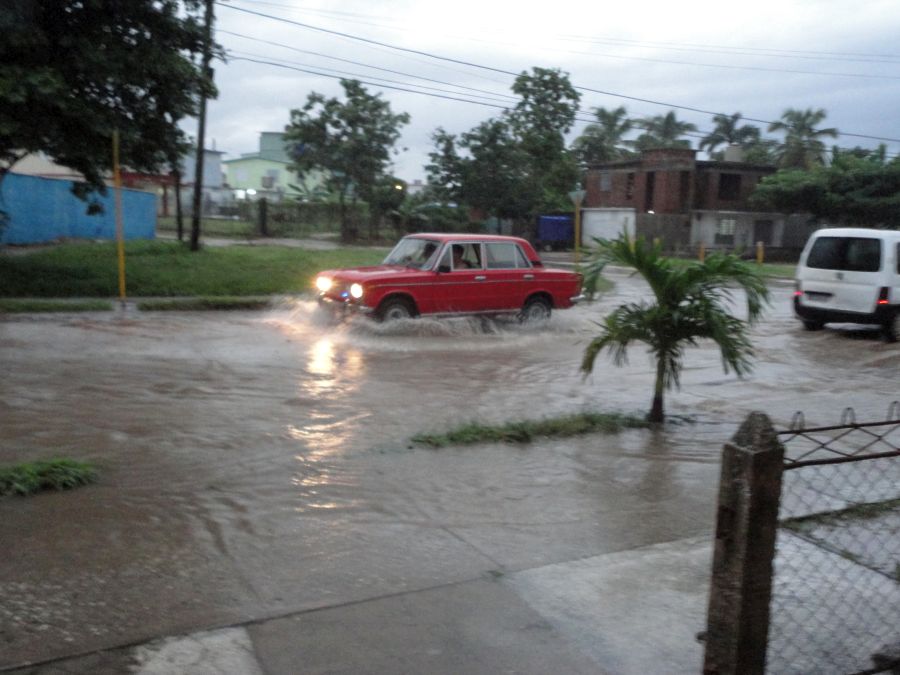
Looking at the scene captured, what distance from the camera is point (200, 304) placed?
1764 cm

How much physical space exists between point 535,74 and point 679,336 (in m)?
36.6

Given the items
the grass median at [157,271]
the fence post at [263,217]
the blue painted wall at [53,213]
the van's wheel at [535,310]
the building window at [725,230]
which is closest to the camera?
the van's wheel at [535,310]

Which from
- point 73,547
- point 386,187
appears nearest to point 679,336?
point 73,547

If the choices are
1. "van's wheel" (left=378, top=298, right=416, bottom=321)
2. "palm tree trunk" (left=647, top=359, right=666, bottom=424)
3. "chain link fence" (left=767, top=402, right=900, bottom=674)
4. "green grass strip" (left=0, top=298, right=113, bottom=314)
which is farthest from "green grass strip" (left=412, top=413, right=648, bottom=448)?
"green grass strip" (left=0, top=298, right=113, bottom=314)

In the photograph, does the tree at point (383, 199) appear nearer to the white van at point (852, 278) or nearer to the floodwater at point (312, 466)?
the white van at point (852, 278)

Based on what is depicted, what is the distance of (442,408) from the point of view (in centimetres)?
954

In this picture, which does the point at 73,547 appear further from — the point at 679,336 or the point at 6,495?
the point at 679,336

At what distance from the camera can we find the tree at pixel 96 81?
15.1 meters

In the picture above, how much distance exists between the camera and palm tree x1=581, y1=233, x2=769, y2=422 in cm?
824

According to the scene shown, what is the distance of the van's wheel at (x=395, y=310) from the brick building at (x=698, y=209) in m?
33.0

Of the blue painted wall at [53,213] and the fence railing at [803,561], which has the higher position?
the blue painted wall at [53,213]

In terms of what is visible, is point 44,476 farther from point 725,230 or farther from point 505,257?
point 725,230

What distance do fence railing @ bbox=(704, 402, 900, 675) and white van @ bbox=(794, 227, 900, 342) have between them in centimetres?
782

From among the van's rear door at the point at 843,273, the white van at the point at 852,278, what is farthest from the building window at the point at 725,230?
the van's rear door at the point at 843,273
